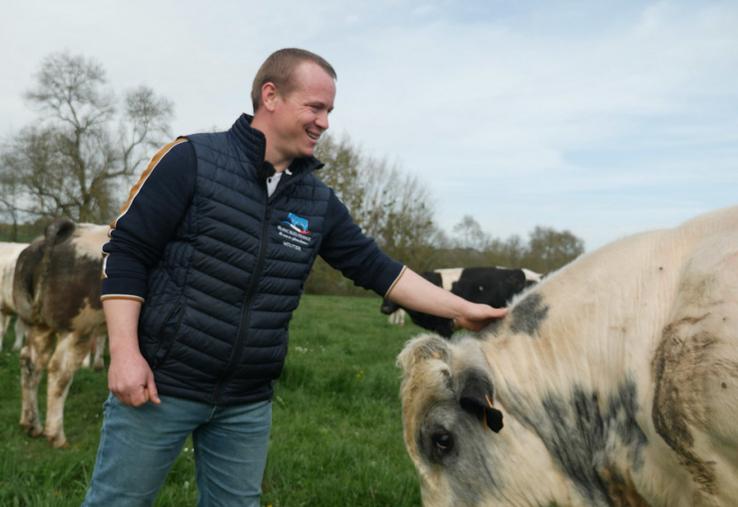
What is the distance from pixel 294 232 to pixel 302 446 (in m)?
3.36

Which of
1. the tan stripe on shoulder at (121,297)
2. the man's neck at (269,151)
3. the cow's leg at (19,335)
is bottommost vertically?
the cow's leg at (19,335)

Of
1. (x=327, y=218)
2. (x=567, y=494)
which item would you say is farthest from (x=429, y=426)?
(x=327, y=218)

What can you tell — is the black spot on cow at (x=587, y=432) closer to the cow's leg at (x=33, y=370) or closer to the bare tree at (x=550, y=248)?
the cow's leg at (x=33, y=370)

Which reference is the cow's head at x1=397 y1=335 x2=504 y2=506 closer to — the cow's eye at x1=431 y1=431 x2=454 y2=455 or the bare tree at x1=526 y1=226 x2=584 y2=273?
the cow's eye at x1=431 y1=431 x2=454 y2=455

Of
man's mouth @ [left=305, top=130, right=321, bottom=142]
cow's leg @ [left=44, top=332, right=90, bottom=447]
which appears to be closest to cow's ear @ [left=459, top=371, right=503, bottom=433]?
man's mouth @ [left=305, top=130, right=321, bottom=142]

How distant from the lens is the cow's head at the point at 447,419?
3057 millimetres

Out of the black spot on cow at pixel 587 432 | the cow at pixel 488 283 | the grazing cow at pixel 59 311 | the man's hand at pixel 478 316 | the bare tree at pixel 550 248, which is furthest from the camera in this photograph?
the bare tree at pixel 550 248

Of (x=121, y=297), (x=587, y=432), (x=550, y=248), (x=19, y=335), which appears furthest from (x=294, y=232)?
(x=550, y=248)

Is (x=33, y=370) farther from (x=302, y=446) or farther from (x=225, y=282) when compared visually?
(x=225, y=282)

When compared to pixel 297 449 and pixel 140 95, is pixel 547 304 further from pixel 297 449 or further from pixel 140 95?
pixel 140 95

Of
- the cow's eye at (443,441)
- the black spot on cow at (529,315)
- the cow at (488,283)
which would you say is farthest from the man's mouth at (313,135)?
the cow at (488,283)

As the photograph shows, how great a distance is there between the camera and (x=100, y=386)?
358 inches

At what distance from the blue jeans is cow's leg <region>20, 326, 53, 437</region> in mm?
4656

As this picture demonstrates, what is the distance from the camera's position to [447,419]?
10.1 ft
